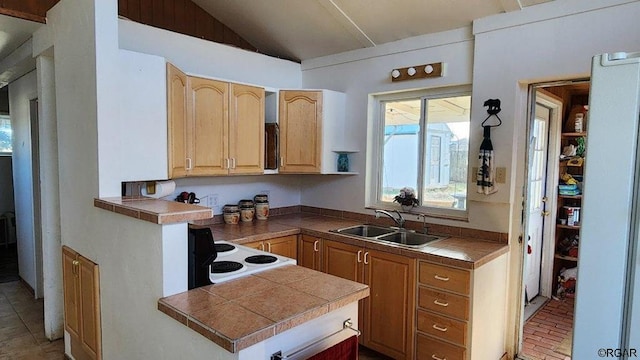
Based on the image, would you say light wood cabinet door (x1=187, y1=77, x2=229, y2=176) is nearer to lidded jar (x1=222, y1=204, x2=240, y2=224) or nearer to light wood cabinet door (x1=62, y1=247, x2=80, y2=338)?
lidded jar (x1=222, y1=204, x2=240, y2=224)

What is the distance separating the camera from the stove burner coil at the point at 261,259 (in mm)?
2136

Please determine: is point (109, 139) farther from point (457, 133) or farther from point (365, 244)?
point (457, 133)

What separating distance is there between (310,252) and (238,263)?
1.24 metres

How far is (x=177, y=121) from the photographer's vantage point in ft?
8.70

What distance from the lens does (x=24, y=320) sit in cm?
338

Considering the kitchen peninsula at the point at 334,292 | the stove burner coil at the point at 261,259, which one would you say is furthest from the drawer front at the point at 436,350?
the stove burner coil at the point at 261,259

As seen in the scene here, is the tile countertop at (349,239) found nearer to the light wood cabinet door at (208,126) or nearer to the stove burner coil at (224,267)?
the light wood cabinet door at (208,126)

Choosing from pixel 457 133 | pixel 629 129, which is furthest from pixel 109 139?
pixel 457 133

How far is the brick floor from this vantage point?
283cm

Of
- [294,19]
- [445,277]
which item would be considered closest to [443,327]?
[445,277]

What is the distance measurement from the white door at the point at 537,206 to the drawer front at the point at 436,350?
4.66ft

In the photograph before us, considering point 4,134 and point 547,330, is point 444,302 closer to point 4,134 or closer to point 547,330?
point 547,330

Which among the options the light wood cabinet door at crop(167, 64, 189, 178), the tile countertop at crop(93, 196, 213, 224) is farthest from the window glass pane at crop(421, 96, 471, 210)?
the tile countertop at crop(93, 196, 213, 224)

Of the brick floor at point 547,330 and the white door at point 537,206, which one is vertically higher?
the white door at point 537,206
